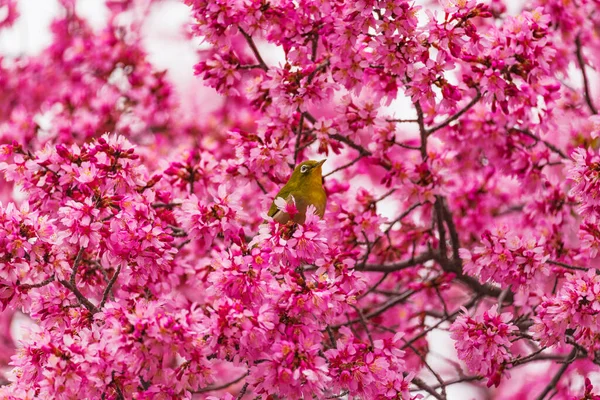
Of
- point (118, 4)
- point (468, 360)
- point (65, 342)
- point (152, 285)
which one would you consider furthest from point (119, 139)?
point (118, 4)

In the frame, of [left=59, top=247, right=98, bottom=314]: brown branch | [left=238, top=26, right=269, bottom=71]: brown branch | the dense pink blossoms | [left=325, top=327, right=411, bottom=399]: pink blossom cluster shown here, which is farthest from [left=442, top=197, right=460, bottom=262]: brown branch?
[left=59, top=247, right=98, bottom=314]: brown branch

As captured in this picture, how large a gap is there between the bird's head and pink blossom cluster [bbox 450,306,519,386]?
3.63ft

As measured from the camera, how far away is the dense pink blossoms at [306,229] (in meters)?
2.83

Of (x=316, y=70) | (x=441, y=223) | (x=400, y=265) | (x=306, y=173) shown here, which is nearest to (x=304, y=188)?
(x=306, y=173)

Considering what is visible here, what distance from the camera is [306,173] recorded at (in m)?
3.85

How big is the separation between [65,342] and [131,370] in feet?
0.93

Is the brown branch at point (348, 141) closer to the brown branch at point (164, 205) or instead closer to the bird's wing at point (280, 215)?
the bird's wing at point (280, 215)

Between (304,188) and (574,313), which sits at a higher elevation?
(304,188)

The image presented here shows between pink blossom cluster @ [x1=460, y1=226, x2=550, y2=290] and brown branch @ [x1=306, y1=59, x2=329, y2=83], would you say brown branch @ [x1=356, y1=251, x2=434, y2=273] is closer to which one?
pink blossom cluster @ [x1=460, y1=226, x2=550, y2=290]

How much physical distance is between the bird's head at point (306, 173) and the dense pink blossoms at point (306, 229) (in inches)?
2.5

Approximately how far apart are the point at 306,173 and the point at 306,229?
910mm

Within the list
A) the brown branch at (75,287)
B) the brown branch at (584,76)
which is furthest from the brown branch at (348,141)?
the brown branch at (584,76)

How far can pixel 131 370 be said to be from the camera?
2729 millimetres

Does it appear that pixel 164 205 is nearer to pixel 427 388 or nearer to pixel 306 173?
pixel 306 173
